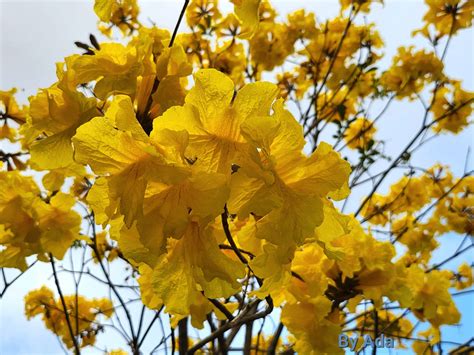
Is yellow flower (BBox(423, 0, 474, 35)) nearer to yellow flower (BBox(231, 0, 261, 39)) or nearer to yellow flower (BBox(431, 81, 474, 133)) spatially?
yellow flower (BBox(431, 81, 474, 133))

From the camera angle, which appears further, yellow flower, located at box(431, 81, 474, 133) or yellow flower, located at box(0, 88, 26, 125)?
yellow flower, located at box(431, 81, 474, 133)

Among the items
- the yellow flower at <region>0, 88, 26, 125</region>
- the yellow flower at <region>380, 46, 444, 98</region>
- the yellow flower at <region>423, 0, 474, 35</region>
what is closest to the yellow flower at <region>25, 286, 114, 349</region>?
the yellow flower at <region>0, 88, 26, 125</region>

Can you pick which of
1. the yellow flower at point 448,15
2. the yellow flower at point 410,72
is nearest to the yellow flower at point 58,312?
the yellow flower at point 410,72

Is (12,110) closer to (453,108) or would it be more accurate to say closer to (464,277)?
(453,108)

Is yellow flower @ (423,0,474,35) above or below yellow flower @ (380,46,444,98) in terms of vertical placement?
above

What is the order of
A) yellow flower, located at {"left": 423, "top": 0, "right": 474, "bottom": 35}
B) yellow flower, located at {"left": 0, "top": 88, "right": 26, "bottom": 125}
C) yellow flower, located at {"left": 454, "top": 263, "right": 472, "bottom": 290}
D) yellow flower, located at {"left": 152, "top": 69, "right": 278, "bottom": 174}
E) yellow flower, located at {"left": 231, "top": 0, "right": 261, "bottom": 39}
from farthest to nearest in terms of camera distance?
yellow flower, located at {"left": 454, "top": 263, "right": 472, "bottom": 290}, yellow flower, located at {"left": 423, "top": 0, "right": 474, "bottom": 35}, yellow flower, located at {"left": 0, "top": 88, "right": 26, "bottom": 125}, yellow flower, located at {"left": 231, "top": 0, "right": 261, "bottom": 39}, yellow flower, located at {"left": 152, "top": 69, "right": 278, "bottom": 174}

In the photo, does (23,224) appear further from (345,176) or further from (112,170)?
(345,176)

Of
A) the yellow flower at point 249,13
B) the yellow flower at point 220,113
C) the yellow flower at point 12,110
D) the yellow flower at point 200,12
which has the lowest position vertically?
the yellow flower at point 220,113

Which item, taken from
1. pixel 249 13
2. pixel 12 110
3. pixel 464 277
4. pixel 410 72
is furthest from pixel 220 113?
pixel 464 277

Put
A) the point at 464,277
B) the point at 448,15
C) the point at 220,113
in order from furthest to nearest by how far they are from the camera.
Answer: the point at 464,277 < the point at 448,15 < the point at 220,113

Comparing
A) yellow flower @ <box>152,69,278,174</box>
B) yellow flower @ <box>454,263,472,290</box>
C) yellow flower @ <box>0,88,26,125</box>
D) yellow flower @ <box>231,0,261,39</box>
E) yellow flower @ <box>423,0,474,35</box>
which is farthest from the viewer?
yellow flower @ <box>454,263,472,290</box>

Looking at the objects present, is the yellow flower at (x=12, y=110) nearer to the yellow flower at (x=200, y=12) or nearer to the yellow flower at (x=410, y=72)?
the yellow flower at (x=200, y=12)
